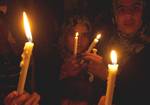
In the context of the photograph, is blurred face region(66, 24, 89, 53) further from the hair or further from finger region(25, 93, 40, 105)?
finger region(25, 93, 40, 105)

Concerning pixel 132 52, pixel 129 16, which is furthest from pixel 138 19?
pixel 132 52

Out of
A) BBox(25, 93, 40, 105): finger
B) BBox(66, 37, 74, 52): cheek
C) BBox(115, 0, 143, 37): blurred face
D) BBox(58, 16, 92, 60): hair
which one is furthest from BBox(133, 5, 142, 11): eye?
BBox(25, 93, 40, 105): finger

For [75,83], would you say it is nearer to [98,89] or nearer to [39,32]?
[98,89]

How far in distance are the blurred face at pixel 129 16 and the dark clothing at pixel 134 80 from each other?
0.17m

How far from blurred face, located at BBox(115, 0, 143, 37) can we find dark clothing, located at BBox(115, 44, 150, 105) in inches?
6.6

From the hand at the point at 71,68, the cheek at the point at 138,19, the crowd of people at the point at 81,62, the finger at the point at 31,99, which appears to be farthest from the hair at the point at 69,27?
the finger at the point at 31,99

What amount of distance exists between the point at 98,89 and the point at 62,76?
10.6 inches

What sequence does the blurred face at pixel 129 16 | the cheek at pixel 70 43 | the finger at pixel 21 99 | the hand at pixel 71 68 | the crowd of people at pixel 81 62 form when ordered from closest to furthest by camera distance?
the finger at pixel 21 99 → the hand at pixel 71 68 → the crowd of people at pixel 81 62 → the blurred face at pixel 129 16 → the cheek at pixel 70 43

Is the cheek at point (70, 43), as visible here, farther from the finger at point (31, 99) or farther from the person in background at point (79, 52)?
the finger at point (31, 99)

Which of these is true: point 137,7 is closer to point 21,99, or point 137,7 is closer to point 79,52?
point 79,52

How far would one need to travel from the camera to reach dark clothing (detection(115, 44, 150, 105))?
1895mm

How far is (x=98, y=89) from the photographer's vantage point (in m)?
2.09

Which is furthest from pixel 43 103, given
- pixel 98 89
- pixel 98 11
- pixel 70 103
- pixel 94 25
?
pixel 98 11

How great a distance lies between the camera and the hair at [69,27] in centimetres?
214
